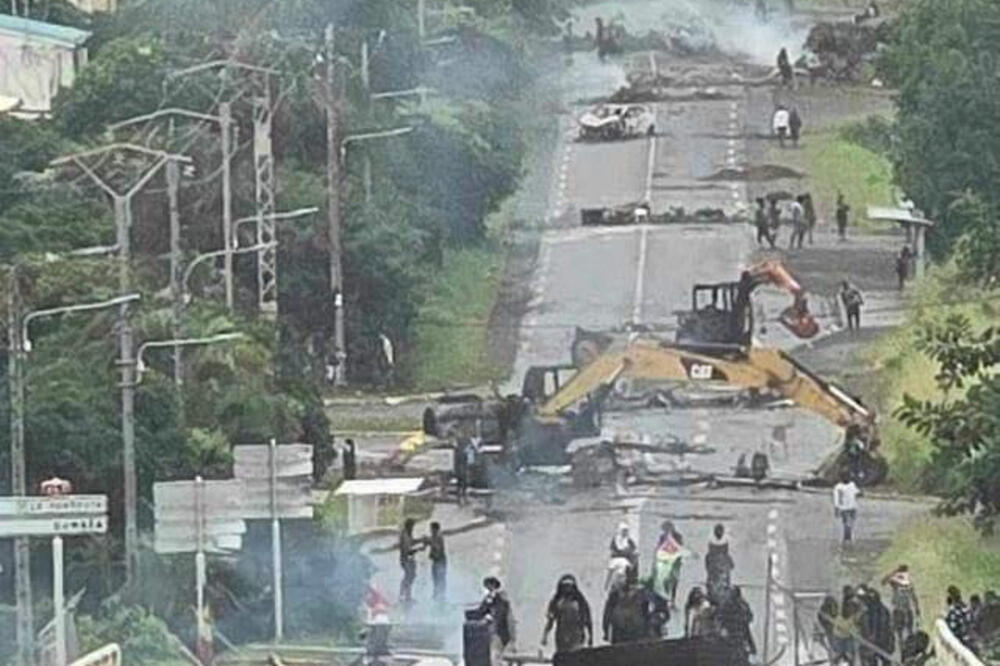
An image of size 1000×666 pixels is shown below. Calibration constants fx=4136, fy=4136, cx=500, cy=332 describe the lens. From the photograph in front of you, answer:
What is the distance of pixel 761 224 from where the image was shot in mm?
16578

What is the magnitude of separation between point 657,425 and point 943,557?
5.34 ft

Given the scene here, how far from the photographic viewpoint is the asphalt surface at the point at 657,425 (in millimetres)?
13172

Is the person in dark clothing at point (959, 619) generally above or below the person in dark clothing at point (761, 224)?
below

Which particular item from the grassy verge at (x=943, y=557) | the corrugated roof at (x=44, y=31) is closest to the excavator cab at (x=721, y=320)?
the grassy verge at (x=943, y=557)

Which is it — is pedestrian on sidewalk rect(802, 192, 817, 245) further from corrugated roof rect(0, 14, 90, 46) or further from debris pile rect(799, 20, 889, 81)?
corrugated roof rect(0, 14, 90, 46)

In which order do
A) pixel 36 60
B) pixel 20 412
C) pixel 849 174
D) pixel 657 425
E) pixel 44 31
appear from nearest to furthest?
1. pixel 20 412
2. pixel 657 425
3. pixel 849 174
4. pixel 36 60
5. pixel 44 31

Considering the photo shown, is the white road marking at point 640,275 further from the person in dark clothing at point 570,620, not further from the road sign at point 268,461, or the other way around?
the person in dark clothing at point 570,620

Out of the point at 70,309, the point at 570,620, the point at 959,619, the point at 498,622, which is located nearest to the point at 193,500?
the point at 498,622

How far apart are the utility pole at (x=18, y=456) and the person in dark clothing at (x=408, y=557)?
1228mm

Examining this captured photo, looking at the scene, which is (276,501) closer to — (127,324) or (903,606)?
(127,324)

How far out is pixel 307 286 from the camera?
15562 millimetres

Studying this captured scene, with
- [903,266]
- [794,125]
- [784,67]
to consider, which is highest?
[784,67]

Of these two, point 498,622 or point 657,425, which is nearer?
point 498,622

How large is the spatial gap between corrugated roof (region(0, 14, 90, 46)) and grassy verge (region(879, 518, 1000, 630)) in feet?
20.6
